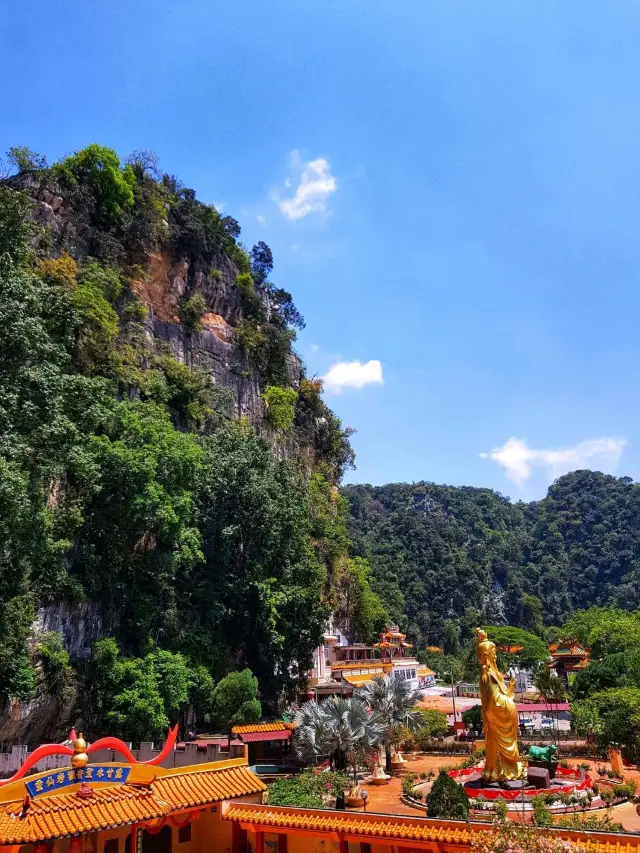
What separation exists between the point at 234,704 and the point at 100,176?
27.5 metres

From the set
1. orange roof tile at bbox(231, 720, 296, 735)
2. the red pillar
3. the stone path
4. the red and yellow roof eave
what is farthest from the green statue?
the red and yellow roof eave

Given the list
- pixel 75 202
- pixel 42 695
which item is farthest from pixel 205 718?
pixel 75 202

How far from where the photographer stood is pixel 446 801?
14312 mm

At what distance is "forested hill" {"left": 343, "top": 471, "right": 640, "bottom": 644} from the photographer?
96.4 m

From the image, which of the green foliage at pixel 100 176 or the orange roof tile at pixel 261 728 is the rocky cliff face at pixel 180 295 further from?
the orange roof tile at pixel 261 728

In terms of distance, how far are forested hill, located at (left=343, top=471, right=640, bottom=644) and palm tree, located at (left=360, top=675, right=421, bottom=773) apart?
5074 cm

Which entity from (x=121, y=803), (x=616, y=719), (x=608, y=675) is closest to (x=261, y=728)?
(x=616, y=719)

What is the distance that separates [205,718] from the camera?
97.6ft

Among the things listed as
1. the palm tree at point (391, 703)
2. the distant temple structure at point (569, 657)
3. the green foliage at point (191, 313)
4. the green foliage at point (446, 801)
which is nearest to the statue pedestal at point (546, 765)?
the palm tree at point (391, 703)

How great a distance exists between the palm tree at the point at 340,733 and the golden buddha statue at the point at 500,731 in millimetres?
4492

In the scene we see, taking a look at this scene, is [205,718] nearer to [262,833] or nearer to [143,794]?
[262,833]

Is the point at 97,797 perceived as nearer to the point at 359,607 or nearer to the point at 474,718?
the point at 474,718

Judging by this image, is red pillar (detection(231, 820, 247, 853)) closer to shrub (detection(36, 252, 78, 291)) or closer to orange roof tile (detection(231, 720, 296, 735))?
orange roof tile (detection(231, 720, 296, 735))

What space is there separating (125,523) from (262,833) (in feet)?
57.7
